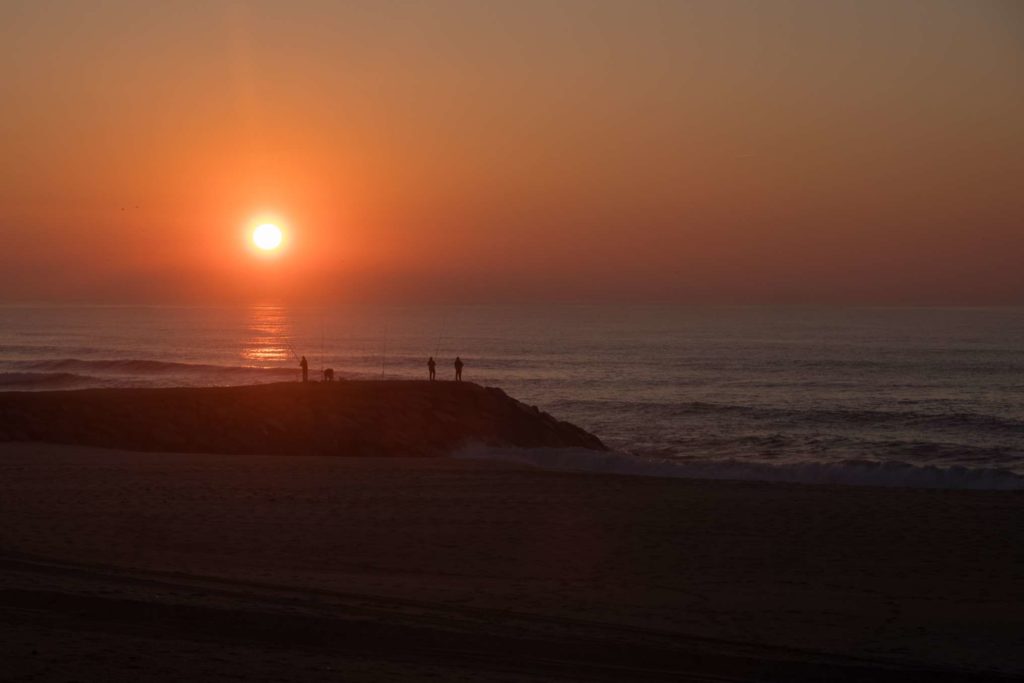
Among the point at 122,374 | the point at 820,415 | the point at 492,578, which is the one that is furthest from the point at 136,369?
the point at 492,578

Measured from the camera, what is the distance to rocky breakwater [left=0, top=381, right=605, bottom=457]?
25.6 m

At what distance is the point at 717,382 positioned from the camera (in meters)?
63.8

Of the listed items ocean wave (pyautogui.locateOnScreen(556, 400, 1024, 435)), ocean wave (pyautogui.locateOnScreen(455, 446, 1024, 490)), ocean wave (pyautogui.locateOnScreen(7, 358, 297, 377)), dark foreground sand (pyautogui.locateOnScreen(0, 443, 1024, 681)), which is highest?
ocean wave (pyautogui.locateOnScreen(7, 358, 297, 377))

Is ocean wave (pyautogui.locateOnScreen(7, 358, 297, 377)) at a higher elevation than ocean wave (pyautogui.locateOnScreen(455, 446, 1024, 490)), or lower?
higher

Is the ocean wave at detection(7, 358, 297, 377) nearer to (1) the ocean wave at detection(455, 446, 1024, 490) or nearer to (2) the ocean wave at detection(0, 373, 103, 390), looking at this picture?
(2) the ocean wave at detection(0, 373, 103, 390)

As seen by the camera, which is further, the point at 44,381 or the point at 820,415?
the point at 44,381

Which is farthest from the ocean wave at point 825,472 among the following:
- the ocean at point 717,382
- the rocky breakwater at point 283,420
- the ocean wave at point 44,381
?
the ocean wave at point 44,381

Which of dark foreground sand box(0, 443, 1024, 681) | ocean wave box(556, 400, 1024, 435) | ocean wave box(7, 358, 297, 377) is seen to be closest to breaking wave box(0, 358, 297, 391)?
ocean wave box(7, 358, 297, 377)

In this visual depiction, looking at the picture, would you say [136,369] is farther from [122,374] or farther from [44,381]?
[44,381]

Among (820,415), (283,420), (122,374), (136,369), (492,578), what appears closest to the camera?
(492,578)

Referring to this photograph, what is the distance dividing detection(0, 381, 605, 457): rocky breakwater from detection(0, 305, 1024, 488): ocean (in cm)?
272

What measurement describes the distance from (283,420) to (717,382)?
4103 cm

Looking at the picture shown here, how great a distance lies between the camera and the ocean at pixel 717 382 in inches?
1241

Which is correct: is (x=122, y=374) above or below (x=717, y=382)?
above
